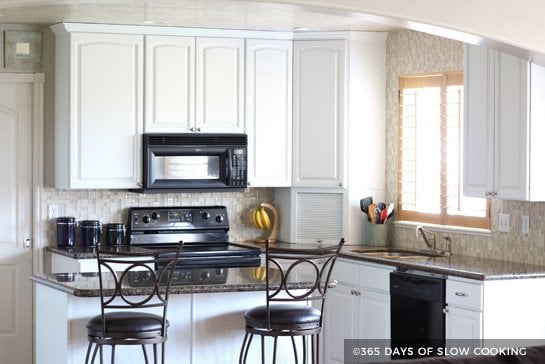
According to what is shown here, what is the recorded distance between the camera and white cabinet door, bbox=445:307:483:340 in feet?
17.5

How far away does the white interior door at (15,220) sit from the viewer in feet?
22.7

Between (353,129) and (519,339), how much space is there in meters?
2.24

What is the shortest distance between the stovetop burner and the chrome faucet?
116 cm

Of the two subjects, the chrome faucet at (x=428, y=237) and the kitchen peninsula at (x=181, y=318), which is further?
the chrome faucet at (x=428, y=237)

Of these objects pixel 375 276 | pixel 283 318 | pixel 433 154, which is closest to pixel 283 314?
pixel 283 318

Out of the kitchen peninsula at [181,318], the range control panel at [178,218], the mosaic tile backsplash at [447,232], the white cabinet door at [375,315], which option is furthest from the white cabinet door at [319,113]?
the kitchen peninsula at [181,318]

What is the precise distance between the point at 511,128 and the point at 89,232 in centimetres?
309

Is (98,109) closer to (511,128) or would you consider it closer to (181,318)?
(181,318)

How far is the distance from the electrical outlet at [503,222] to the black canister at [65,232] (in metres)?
2.96

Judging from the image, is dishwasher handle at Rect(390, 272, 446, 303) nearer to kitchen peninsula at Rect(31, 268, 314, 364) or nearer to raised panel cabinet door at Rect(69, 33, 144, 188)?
kitchen peninsula at Rect(31, 268, 314, 364)

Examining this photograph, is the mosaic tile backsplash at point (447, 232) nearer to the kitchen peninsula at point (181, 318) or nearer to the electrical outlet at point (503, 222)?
the electrical outlet at point (503, 222)

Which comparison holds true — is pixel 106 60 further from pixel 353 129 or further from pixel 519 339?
pixel 519 339

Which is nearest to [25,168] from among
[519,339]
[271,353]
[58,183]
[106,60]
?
[58,183]

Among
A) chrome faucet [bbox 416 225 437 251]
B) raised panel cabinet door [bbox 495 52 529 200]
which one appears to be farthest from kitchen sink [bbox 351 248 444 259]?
raised panel cabinet door [bbox 495 52 529 200]
